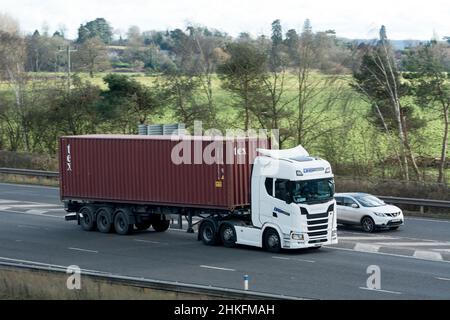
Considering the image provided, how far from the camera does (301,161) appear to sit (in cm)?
2442

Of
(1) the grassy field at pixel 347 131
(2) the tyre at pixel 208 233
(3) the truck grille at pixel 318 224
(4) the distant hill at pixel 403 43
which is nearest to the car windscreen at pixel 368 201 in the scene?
(3) the truck grille at pixel 318 224

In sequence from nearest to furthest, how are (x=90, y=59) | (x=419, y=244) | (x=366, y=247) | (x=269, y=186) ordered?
(x=269, y=186)
(x=366, y=247)
(x=419, y=244)
(x=90, y=59)

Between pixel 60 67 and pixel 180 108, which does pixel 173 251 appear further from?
pixel 60 67

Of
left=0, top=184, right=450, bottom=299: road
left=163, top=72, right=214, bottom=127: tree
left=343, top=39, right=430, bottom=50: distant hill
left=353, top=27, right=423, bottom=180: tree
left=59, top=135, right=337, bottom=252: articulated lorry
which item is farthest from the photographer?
left=163, top=72, right=214, bottom=127: tree

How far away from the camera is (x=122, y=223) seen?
93.6 ft

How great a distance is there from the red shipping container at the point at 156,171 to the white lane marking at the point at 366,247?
12.1 feet

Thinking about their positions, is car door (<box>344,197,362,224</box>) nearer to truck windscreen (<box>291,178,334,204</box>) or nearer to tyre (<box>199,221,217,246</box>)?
truck windscreen (<box>291,178,334,204</box>)

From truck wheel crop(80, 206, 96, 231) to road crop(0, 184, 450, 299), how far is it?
279 mm

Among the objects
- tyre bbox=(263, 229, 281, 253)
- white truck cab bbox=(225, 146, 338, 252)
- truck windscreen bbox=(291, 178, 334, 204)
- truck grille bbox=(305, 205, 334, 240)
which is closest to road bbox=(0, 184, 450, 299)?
tyre bbox=(263, 229, 281, 253)

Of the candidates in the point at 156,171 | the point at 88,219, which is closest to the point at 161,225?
the point at 88,219

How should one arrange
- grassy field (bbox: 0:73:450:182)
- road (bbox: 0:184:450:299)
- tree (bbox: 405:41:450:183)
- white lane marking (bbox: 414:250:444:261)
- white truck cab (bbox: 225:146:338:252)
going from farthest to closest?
grassy field (bbox: 0:73:450:182) < tree (bbox: 405:41:450:183) < white truck cab (bbox: 225:146:338:252) < white lane marking (bbox: 414:250:444:261) < road (bbox: 0:184:450:299)

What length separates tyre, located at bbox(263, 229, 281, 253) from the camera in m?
24.5

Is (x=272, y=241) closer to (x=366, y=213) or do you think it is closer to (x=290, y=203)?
(x=290, y=203)

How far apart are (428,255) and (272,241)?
4.48m
